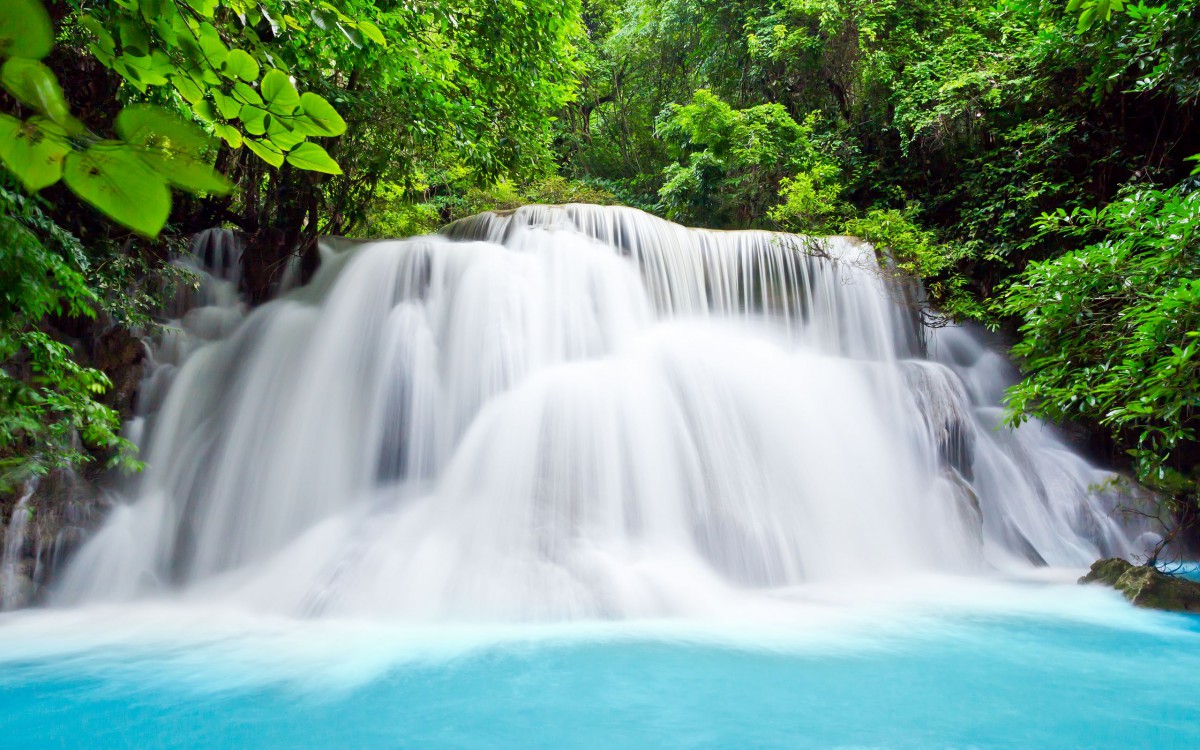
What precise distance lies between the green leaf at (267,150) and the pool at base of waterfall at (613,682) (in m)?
2.66

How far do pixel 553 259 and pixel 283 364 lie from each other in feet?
11.1

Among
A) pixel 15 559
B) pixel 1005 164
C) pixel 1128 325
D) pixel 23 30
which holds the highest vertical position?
pixel 1005 164

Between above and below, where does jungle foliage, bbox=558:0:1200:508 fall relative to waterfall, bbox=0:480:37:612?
above

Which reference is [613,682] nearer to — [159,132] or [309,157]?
[309,157]

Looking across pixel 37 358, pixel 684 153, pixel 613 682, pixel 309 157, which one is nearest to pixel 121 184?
pixel 309 157

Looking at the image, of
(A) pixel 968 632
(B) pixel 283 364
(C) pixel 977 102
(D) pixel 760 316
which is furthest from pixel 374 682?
(C) pixel 977 102

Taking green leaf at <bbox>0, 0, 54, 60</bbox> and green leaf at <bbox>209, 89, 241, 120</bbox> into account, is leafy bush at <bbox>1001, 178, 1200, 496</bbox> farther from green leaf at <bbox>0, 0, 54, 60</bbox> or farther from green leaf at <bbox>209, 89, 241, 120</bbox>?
green leaf at <bbox>0, 0, 54, 60</bbox>

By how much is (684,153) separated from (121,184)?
15.8 metres

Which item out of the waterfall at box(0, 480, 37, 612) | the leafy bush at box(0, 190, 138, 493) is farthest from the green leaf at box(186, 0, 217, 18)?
the waterfall at box(0, 480, 37, 612)

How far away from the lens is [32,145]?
50 cm

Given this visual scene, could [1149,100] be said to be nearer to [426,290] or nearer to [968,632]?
[968,632]

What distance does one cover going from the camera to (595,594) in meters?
4.67

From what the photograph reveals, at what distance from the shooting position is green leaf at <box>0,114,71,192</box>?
49 centimetres

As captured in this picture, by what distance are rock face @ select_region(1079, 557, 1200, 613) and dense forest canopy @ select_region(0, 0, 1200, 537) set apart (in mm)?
871
